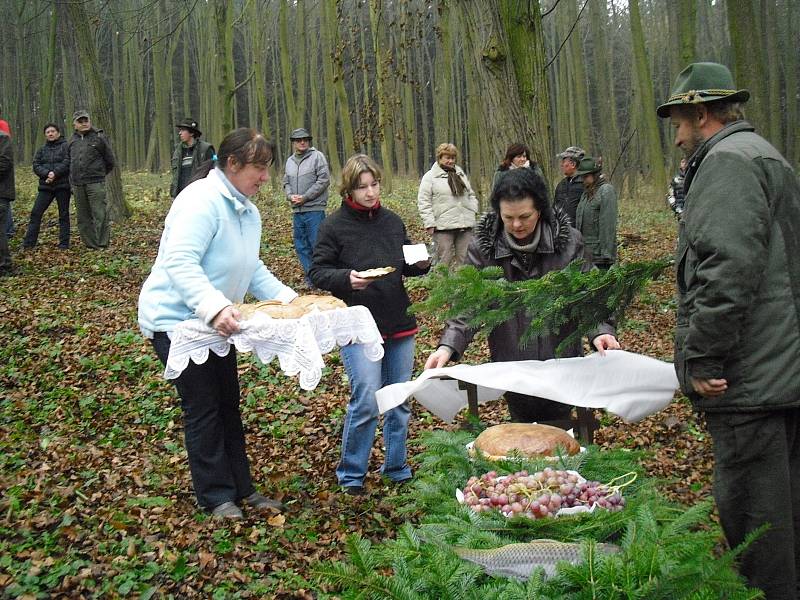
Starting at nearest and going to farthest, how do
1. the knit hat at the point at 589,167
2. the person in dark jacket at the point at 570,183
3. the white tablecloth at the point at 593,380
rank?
1. the white tablecloth at the point at 593,380
2. the knit hat at the point at 589,167
3. the person in dark jacket at the point at 570,183

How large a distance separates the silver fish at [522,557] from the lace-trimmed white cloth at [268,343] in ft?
5.92

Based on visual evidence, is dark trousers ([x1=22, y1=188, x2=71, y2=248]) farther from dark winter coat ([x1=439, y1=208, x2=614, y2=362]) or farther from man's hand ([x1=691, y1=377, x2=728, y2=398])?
man's hand ([x1=691, y1=377, x2=728, y2=398])

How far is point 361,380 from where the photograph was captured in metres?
5.35

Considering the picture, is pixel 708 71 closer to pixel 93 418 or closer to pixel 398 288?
pixel 398 288

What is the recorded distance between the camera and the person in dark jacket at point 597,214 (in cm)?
1068

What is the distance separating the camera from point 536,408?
4.42 m

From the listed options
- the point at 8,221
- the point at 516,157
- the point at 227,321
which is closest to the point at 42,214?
the point at 8,221

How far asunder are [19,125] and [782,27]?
32.4 meters

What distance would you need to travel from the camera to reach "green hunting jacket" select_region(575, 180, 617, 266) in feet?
35.1

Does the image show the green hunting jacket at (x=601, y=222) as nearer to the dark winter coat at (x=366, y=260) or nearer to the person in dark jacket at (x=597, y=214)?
the person in dark jacket at (x=597, y=214)

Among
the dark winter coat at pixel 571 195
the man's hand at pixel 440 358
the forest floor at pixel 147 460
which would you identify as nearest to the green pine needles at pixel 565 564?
the forest floor at pixel 147 460

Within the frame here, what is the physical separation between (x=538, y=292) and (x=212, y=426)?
2.28m

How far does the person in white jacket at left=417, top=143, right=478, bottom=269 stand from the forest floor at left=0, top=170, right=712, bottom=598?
1495mm

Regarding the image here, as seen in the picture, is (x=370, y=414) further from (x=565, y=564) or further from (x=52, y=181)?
(x=52, y=181)
